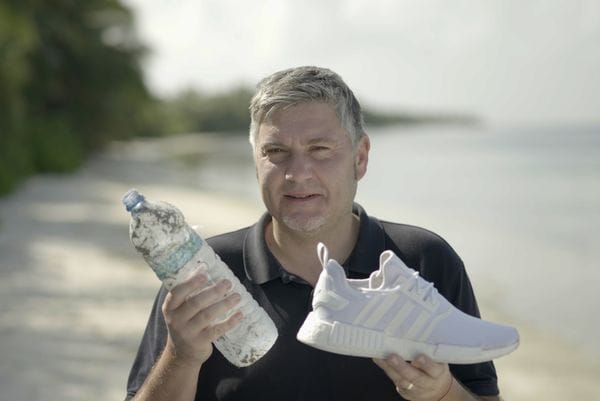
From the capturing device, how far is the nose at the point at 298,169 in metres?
2.36

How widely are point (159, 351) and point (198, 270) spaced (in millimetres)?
501

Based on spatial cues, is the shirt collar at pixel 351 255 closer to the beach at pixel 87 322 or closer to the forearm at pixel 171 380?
the forearm at pixel 171 380

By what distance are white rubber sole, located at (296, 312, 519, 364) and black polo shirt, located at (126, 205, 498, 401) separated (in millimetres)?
373

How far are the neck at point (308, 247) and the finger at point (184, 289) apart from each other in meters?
0.48

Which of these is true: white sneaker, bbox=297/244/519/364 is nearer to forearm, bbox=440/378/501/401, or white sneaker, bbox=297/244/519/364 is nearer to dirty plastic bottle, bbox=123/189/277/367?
forearm, bbox=440/378/501/401

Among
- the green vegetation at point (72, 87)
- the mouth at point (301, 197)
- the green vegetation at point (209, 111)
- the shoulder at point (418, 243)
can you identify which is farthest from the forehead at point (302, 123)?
the green vegetation at point (209, 111)

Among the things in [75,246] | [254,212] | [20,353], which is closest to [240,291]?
[20,353]

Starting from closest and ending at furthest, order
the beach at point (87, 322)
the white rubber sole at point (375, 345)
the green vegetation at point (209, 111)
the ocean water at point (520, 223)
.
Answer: the white rubber sole at point (375, 345) < the beach at point (87, 322) < the ocean water at point (520, 223) < the green vegetation at point (209, 111)

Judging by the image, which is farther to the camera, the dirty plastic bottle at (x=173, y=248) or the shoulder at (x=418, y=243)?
the shoulder at (x=418, y=243)

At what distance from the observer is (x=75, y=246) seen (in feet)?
39.4

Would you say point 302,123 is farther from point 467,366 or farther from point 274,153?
point 467,366

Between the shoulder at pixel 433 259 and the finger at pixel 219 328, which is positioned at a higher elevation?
the shoulder at pixel 433 259

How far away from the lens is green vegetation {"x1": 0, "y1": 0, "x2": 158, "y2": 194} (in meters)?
26.1

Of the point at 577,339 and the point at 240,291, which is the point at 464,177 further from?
the point at 240,291
